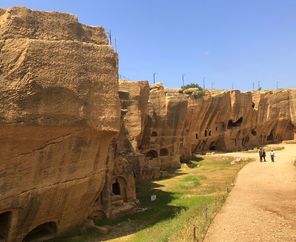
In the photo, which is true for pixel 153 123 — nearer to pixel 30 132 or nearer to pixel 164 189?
pixel 164 189

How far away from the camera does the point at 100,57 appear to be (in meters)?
15.8

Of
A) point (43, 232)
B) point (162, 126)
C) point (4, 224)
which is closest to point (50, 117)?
point (4, 224)

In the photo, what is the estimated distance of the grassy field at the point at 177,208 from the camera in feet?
47.8

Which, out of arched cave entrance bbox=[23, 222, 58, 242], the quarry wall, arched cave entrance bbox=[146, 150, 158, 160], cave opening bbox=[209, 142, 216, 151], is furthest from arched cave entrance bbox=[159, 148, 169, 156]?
arched cave entrance bbox=[23, 222, 58, 242]

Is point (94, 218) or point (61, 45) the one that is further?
point (94, 218)

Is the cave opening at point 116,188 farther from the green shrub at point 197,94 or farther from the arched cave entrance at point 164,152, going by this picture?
the green shrub at point 197,94

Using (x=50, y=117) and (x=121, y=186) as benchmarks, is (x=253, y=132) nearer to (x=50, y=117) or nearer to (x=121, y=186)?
(x=121, y=186)

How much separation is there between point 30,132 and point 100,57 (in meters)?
4.51

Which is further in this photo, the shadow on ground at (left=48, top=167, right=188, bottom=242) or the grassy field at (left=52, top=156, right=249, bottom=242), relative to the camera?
the shadow on ground at (left=48, top=167, right=188, bottom=242)

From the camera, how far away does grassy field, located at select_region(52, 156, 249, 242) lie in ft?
47.8

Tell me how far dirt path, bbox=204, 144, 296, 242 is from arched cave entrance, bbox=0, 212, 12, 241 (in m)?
7.47

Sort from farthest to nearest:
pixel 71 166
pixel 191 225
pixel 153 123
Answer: pixel 153 123, pixel 71 166, pixel 191 225

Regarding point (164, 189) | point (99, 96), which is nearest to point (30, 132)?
point (99, 96)

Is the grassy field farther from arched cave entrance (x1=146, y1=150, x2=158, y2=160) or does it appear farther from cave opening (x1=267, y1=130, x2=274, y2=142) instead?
cave opening (x1=267, y1=130, x2=274, y2=142)
